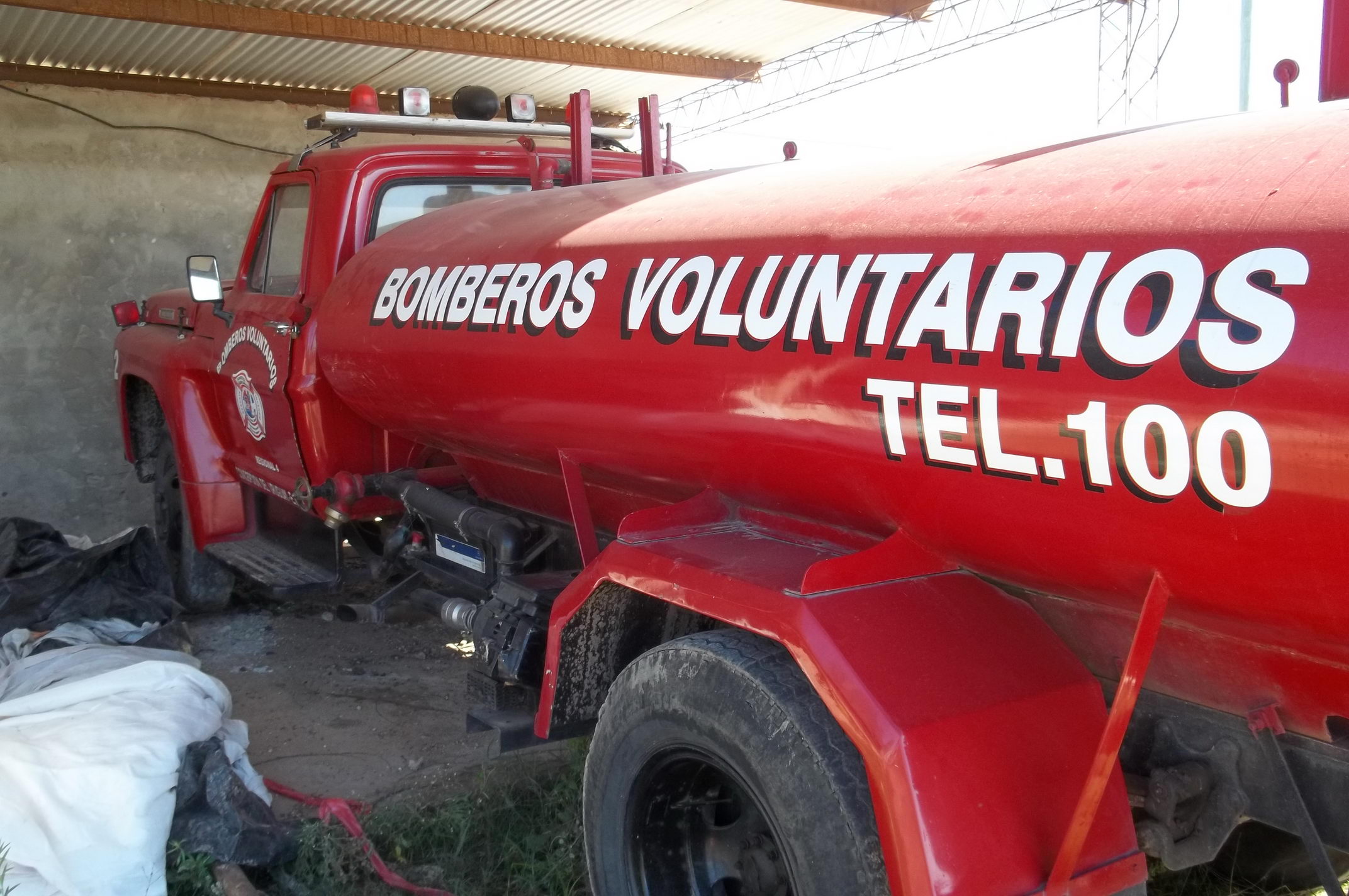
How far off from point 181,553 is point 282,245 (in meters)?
2.05

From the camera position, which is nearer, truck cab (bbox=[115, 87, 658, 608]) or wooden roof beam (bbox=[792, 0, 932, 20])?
truck cab (bbox=[115, 87, 658, 608])

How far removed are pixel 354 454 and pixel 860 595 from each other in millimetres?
2518

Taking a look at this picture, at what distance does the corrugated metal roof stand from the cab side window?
3679 millimetres

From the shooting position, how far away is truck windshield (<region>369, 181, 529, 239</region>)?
4.07 meters

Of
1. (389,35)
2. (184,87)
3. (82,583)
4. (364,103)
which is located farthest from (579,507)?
(184,87)

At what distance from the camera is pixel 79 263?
8.05m

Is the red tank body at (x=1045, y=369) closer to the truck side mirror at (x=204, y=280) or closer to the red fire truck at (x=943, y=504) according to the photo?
the red fire truck at (x=943, y=504)

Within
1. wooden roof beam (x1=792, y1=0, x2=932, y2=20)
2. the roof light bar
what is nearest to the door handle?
the roof light bar

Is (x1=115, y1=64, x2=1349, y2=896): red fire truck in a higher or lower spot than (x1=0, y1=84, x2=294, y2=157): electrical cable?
lower

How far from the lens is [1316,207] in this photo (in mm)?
1381

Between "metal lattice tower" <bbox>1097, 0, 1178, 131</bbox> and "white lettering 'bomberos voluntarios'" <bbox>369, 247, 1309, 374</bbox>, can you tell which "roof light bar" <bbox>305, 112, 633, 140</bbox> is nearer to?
"white lettering 'bomberos voluntarios'" <bbox>369, 247, 1309, 374</bbox>

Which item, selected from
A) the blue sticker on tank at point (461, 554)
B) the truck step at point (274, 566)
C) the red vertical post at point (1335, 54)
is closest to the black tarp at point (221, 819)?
the blue sticker on tank at point (461, 554)

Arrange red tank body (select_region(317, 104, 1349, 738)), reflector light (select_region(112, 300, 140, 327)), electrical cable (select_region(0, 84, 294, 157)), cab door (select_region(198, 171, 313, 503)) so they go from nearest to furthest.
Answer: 1. red tank body (select_region(317, 104, 1349, 738))
2. cab door (select_region(198, 171, 313, 503))
3. reflector light (select_region(112, 300, 140, 327))
4. electrical cable (select_region(0, 84, 294, 157))

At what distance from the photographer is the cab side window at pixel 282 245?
4258 mm
